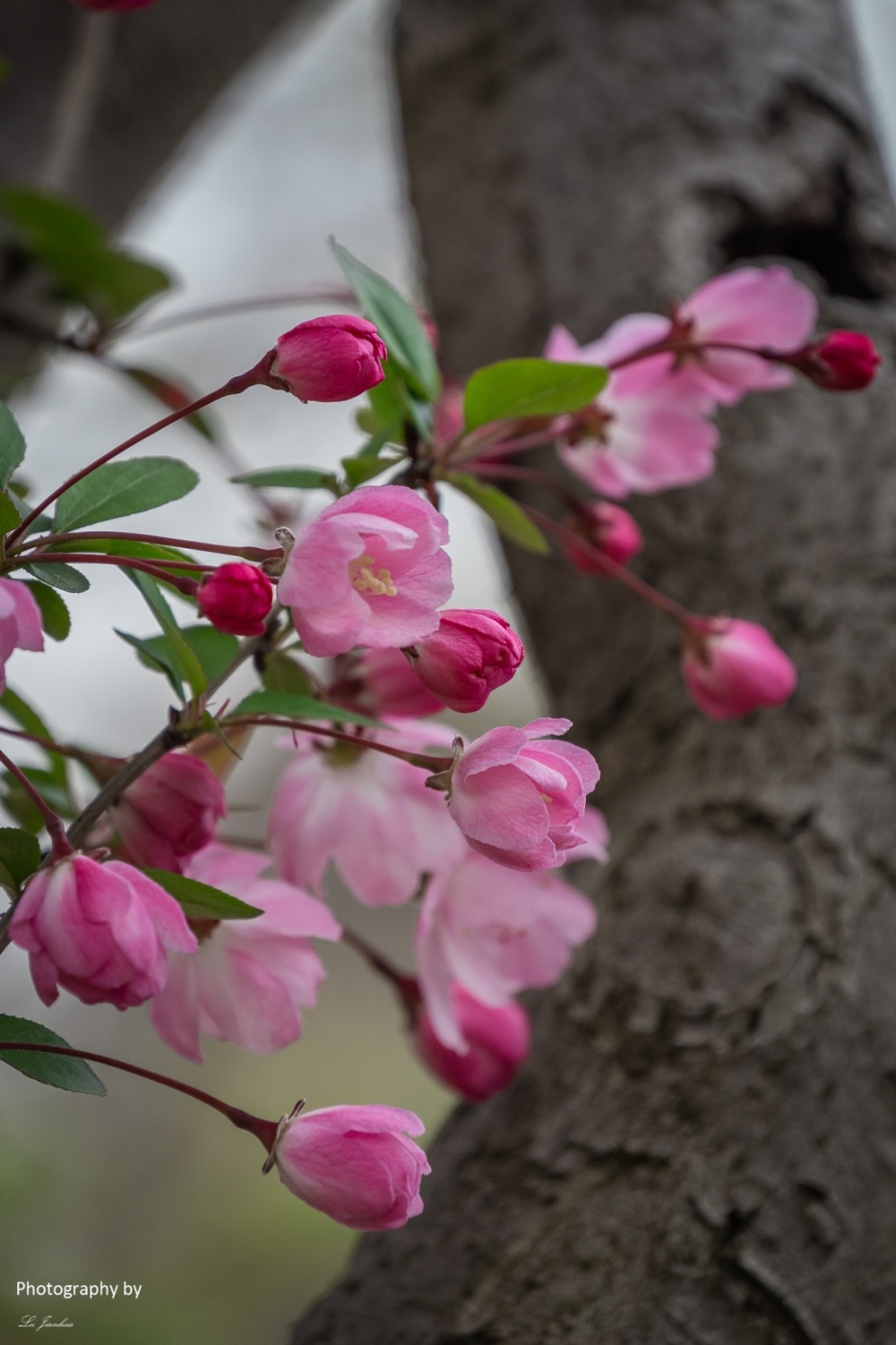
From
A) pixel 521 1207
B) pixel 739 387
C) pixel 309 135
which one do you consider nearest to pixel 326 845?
pixel 521 1207

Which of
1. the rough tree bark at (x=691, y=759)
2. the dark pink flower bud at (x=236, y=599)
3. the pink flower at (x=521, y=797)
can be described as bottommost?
the rough tree bark at (x=691, y=759)

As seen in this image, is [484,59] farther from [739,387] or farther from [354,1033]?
[354,1033]

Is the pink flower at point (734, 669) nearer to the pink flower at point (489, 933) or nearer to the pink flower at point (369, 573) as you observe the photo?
the pink flower at point (489, 933)

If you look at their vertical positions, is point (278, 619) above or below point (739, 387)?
above

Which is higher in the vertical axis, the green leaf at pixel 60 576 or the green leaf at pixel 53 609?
the green leaf at pixel 60 576

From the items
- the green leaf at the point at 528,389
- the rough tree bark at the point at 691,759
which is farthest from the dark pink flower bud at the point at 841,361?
the rough tree bark at the point at 691,759

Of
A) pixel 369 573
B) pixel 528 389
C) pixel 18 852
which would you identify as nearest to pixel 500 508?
pixel 528 389

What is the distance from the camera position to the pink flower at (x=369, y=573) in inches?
13.3

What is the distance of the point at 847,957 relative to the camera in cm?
62

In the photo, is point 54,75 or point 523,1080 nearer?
point 523,1080

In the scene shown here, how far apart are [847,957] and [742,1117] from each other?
0.11 meters

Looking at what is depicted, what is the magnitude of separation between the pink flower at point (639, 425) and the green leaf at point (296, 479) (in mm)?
188

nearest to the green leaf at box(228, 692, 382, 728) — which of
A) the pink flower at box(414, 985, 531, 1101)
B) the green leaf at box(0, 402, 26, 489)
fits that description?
the green leaf at box(0, 402, 26, 489)

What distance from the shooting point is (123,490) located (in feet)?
1.32
